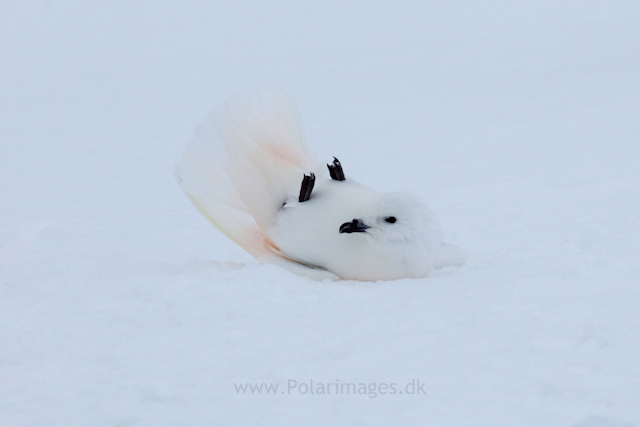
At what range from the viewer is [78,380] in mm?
2107

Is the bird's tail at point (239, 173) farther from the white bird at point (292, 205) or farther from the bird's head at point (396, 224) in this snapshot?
the bird's head at point (396, 224)

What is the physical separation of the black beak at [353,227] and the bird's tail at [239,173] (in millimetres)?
589

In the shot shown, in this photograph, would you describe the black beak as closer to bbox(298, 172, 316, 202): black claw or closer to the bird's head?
the bird's head

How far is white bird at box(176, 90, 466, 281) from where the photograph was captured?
3299 millimetres

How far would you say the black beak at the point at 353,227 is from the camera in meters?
3.24

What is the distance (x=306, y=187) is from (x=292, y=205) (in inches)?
5.0

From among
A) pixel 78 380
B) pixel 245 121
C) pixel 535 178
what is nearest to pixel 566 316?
pixel 78 380

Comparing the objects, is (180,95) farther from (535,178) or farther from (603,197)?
(603,197)

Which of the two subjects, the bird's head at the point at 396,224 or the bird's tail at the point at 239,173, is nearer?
the bird's head at the point at 396,224

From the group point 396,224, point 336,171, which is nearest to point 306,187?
point 336,171

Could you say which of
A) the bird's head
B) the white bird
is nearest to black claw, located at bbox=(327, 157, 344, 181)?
the white bird

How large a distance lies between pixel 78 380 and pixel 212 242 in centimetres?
267

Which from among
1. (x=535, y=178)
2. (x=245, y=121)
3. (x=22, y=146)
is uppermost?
(x=245, y=121)

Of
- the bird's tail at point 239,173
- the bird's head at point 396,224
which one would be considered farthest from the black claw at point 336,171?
the bird's head at point 396,224
